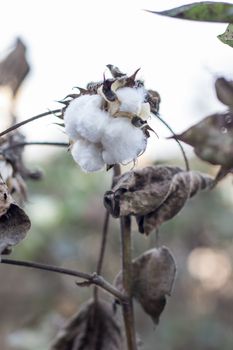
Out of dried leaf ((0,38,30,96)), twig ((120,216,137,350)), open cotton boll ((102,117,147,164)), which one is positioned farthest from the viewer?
dried leaf ((0,38,30,96))

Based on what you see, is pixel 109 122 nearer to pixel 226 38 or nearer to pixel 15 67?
pixel 226 38

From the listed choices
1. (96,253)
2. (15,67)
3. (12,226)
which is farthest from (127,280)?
(96,253)

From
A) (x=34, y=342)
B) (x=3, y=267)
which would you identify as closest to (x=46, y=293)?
(x=3, y=267)

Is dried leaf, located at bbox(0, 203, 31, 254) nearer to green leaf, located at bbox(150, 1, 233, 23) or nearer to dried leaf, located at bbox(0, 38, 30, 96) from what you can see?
green leaf, located at bbox(150, 1, 233, 23)

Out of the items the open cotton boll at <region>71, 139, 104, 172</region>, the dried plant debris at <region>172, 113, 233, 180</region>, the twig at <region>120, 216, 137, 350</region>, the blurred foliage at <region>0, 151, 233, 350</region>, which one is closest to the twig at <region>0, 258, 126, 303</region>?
the twig at <region>120, 216, 137, 350</region>

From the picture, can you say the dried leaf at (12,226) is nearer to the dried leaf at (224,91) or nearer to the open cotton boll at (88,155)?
the open cotton boll at (88,155)

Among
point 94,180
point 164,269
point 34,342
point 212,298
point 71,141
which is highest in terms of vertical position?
point 71,141

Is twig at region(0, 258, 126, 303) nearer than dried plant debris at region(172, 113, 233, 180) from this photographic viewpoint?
No

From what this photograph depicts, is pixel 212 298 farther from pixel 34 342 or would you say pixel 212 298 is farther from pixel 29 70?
pixel 29 70
